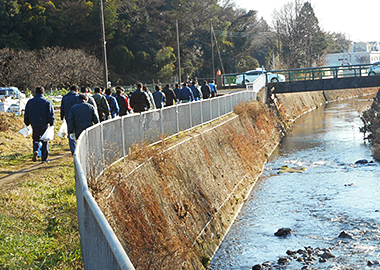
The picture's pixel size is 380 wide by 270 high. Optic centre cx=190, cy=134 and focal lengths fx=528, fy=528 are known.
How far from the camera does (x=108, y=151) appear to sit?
11.8 meters

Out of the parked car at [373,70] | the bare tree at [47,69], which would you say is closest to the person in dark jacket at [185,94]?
the bare tree at [47,69]

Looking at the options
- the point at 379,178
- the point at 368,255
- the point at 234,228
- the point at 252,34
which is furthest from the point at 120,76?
the point at 368,255

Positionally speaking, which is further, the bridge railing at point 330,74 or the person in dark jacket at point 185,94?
the bridge railing at point 330,74

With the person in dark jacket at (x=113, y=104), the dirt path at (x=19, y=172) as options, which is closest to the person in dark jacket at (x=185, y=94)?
the person in dark jacket at (x=113, y=104)

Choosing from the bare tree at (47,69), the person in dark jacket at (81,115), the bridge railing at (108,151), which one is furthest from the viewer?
the bare tree at (47,69)

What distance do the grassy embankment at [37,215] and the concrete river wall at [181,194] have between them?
0.84m

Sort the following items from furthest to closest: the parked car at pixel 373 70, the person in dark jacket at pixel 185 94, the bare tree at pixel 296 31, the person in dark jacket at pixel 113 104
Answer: the bare tree at pixel 296 31 → the parked car at pixel 373 70 → the person in dark jacket at pixel 185 94 → the person in dark jacket at pixel 113 104

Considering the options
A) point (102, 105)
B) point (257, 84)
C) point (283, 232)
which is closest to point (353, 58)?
point (257, 84)

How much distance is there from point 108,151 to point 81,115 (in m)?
1.67

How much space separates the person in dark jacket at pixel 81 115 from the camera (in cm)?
1288

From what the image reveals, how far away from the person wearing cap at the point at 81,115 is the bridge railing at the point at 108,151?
0.81 metres

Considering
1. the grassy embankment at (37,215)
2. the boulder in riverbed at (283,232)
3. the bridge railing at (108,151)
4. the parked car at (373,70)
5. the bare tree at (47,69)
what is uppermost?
the bare tree at (47,69)

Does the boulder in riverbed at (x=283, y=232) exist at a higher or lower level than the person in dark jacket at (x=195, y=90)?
lower

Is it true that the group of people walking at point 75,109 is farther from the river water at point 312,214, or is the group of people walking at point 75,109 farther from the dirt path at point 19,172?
the river water at point 312,214
